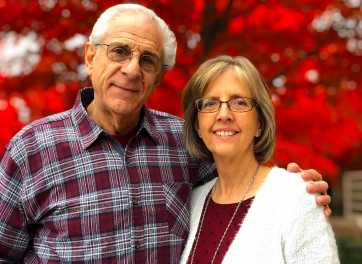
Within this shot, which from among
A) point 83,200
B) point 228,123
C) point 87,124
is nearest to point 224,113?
point 228,123

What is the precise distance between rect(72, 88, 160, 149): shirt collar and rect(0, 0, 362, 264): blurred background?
1.70 metres

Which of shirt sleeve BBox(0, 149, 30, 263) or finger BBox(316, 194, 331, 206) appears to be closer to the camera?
finger BBox(316, 194, 331, 206)

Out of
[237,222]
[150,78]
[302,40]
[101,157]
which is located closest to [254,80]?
[150,78]

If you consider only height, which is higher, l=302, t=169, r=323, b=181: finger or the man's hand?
l=302, t=169, r=323, b=181: finger

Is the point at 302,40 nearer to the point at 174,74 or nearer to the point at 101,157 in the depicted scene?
the point at 174,74

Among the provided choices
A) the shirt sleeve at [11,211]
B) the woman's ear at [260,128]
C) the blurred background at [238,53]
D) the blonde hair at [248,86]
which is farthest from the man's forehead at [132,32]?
the blurred background at [238,53]

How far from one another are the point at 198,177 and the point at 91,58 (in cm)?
111

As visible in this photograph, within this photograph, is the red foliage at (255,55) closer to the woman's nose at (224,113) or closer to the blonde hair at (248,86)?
the blonde hair at (248,86)

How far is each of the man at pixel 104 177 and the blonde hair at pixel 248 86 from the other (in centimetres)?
25

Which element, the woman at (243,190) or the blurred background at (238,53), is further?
the blurred background at (238,53)

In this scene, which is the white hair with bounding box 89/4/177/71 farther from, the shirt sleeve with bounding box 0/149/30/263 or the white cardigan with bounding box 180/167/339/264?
the white cardigan with bounding box 180/167/339/264

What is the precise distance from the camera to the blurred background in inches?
164

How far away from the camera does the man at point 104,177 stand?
220 centimetres

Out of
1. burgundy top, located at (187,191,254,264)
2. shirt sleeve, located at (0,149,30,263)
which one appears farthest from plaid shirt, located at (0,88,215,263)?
burgundy top, located at (187,191,254,264)
